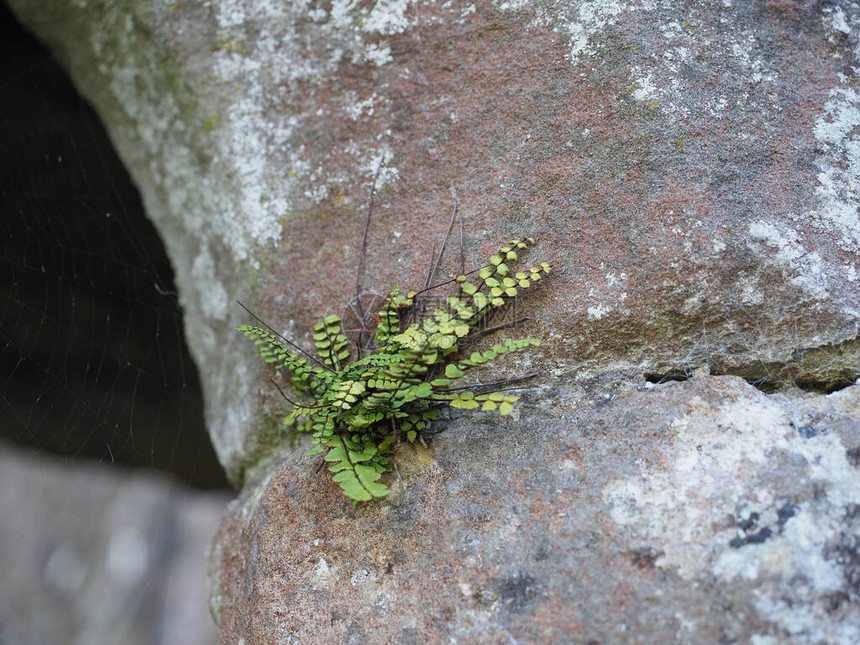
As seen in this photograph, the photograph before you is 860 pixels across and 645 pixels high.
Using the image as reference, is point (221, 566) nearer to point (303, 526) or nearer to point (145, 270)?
point (303, 526)

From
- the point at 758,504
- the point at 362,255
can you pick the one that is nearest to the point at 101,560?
the point at 362,255

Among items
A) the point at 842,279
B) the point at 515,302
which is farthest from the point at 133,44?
the point at 842,279

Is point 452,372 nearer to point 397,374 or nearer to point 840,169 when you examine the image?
point 397,374

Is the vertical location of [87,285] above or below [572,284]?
below

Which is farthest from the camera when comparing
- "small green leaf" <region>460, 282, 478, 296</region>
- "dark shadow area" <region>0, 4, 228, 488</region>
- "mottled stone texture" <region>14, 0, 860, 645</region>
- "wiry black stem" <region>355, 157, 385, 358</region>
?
"dark shadow area" <region>0, 4, 228, 488</region>

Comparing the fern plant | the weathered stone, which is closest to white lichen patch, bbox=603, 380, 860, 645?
the weathered stone

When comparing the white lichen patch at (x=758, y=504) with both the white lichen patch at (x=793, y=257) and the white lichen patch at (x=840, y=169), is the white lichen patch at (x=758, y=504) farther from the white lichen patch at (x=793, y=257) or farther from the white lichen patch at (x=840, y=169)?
the white lichen patch at (x=840, y=169)

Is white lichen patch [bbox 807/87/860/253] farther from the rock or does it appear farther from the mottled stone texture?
the rock
